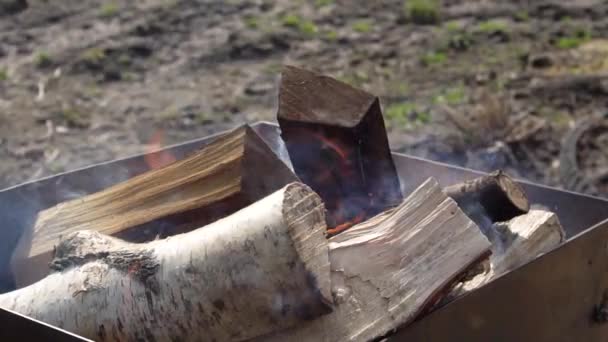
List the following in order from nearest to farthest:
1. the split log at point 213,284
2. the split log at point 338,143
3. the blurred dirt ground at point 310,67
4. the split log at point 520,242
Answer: the split log at point 213,284, the split log at point 520,242, the split log at point 338,143, the blurred dirt ground at point 310,67

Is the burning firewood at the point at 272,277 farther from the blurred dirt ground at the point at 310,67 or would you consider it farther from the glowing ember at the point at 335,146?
the blurred dirt ground at the point at 310,67

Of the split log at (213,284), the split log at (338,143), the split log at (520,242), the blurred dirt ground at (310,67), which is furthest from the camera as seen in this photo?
the blurred dirt ground at (310,67)

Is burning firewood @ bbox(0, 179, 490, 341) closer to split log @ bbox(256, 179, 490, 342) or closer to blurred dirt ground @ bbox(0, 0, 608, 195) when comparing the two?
split log @ bbox(256, 179, 490, 342)

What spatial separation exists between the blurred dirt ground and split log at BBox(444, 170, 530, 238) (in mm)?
1648

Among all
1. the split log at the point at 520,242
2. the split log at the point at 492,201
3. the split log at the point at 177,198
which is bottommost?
the split log at the point at 520,242

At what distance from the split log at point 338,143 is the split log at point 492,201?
18 centimetres

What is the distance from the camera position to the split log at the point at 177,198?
1825 mm

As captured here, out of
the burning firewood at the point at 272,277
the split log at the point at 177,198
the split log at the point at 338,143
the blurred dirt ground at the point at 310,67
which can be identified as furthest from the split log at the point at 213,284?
the blurred dirt ground at the point at 310,67

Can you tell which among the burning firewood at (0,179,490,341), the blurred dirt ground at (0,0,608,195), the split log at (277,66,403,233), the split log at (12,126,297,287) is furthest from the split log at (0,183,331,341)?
the blurred dirt ground at (0,0,608,195)

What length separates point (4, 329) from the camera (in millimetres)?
1570

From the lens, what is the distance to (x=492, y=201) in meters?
1.86

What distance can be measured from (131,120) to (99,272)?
296 cm

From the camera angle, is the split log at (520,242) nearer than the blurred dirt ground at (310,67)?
Yes

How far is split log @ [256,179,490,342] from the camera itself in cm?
156
